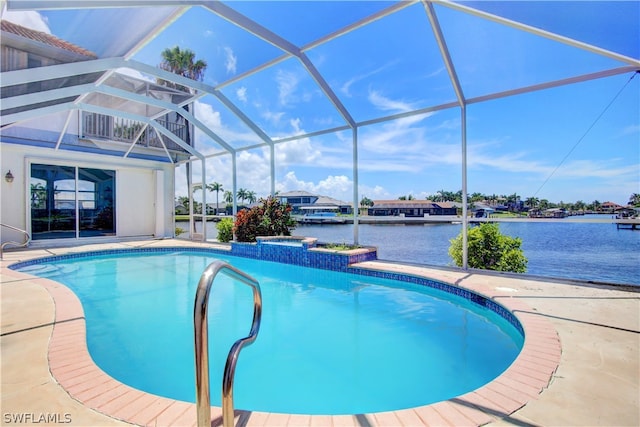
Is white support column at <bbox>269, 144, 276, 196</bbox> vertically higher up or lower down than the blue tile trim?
higher up

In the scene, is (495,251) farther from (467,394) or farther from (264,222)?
(264,222)

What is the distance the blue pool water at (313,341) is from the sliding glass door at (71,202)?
20.6 ft

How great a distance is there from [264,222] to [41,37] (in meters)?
6.82

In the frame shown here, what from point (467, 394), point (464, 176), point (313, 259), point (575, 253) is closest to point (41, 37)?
point (313, 259)

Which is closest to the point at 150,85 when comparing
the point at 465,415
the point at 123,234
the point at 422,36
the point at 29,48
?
the point at 29,48

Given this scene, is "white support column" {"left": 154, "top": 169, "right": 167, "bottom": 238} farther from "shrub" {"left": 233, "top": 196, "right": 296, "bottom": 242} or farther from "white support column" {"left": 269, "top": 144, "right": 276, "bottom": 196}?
"white support column" {"left": 269, "top": 144, "right": 276, "bottom": 196}

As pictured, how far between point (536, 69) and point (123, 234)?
47.0ft

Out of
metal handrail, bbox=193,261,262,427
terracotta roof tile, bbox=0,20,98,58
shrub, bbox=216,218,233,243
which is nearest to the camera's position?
metal handrail, bbox=193,261,262,427

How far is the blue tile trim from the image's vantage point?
5.23 m

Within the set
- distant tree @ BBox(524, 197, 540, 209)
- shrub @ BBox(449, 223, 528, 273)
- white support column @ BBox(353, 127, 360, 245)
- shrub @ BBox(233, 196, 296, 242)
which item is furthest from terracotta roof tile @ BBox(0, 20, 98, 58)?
distant tree @ BBox(524, 197, 540, 209)

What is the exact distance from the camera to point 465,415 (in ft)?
7.00

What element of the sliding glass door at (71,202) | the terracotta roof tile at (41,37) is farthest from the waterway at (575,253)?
the sliding glass door at (71,202)

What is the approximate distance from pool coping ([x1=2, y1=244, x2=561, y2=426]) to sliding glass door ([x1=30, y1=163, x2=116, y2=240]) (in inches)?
439

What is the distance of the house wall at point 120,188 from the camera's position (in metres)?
10.6
